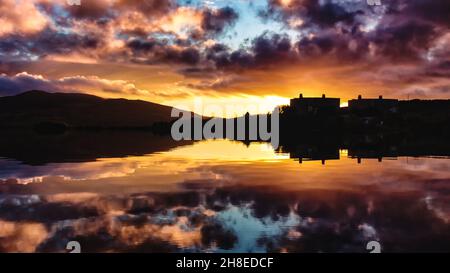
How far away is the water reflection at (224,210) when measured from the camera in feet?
47.8

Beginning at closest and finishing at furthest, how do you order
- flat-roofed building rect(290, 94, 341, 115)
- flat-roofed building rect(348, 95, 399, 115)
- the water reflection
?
1. the water reflection
2. flat-roofed building rect(290, 94, 341, 115)
3. flat-roofed building rect(348, 95, 399, 115)

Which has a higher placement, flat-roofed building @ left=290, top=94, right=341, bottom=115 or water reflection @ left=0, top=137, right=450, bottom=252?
flat-roofed building @ left=290, top=94, right=341, bottom=115

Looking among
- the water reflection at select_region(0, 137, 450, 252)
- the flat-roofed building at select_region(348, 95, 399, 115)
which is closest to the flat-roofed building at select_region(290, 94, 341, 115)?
the flat-roofed building at select_region(348, 95, 399, 115)

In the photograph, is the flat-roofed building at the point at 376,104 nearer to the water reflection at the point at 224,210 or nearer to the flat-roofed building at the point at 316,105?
the flat-roofed building at the point at 316,105

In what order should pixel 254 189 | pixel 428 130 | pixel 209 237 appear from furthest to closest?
pixel 428 130
pixel 254 189
pixel 209 237

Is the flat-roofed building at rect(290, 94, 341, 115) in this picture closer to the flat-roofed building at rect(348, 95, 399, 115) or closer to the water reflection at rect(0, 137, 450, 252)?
the flat-roofed building at rect(348, 95, 399, 115)

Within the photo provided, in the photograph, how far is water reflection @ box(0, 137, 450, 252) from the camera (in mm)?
14570

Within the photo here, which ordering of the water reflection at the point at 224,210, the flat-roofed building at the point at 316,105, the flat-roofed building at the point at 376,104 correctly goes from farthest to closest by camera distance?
the flat-roofed building at the point at 376,104 < the flat-roofed building at the point at 316,105 < the water reflection at the point at 224,210

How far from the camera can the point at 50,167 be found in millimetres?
36000

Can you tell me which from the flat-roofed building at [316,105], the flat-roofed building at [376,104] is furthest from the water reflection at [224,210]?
the flat-roofed building at [376,104]

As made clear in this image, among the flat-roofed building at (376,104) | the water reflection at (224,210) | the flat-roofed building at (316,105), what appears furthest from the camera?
the flat-roofed building at (376,104)

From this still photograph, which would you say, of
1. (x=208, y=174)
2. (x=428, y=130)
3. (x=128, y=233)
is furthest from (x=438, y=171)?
(x=428, y=130)
